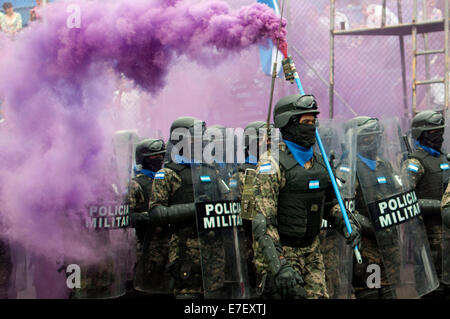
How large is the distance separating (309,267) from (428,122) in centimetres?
297

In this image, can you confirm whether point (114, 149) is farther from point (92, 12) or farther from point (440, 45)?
point (440, 45)

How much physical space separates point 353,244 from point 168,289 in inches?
107

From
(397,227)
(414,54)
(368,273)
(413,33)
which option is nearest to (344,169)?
(397,227)

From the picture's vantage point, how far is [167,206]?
5.85 meters

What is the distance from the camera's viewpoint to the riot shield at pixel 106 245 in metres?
6.61

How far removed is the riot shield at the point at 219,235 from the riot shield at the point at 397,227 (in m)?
1.30

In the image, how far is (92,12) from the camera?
21.9ft

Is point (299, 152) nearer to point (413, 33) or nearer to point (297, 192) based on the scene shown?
point (297, 192)

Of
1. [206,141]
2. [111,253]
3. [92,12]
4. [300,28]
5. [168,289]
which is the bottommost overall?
[168,289]

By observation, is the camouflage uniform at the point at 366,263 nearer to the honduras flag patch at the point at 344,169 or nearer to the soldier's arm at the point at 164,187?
the honduras flag patch at the point at 344,169

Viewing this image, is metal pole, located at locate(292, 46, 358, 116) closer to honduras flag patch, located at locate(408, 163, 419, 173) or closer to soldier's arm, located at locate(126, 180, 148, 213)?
honduras flag patch, located at locate(408, 163, 419, 173)

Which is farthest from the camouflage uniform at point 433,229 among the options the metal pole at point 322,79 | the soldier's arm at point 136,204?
the metal pole at point 322,79

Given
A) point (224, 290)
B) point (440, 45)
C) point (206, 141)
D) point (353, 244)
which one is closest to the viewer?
point (353, 244)

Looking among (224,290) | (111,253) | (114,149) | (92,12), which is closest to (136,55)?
(92,12)
